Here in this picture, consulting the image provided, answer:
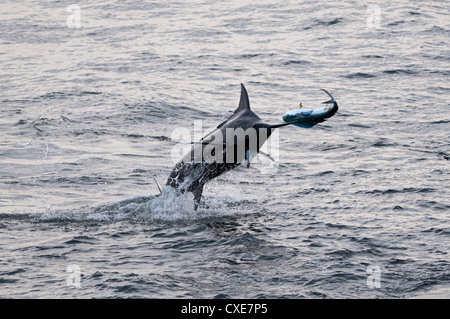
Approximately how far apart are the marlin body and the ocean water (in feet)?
1.52

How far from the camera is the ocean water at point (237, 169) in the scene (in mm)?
12945

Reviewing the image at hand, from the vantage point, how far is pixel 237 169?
19297mm

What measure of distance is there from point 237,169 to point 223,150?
15.2 feet

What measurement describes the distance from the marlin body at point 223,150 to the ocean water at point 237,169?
464 mm

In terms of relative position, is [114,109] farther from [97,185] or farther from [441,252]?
[441,252]

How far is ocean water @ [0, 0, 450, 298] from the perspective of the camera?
1295 cm

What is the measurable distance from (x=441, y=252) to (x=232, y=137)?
4354mm
